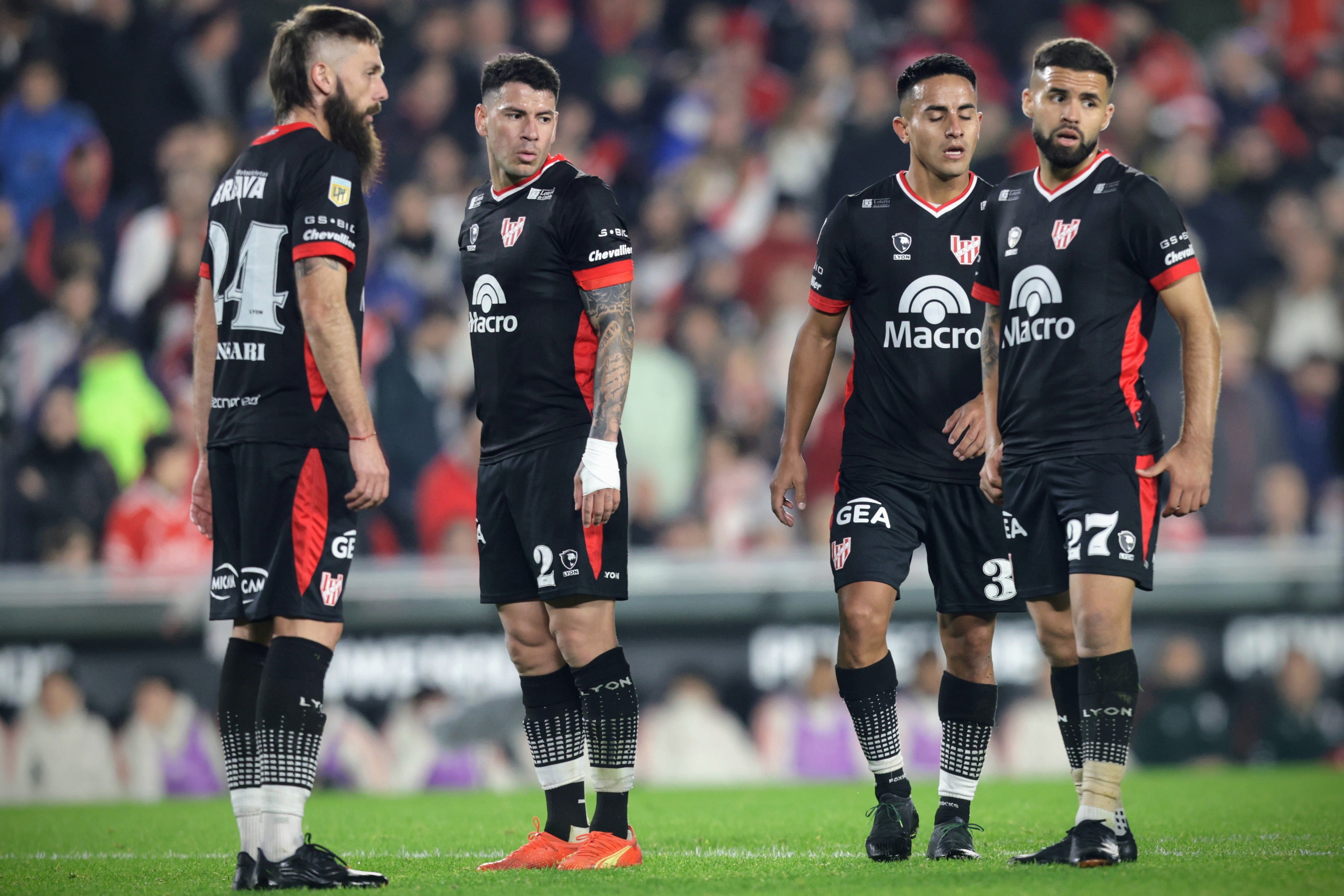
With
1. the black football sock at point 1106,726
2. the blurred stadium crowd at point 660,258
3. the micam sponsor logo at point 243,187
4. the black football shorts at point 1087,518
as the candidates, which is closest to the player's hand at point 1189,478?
the black football shorts at point 1087,518

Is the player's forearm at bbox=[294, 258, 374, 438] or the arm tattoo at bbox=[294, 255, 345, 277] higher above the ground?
the arm tattoo at bbox=[294, 255, 345, 277]

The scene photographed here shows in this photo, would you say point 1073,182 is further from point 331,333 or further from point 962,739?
point 331,333

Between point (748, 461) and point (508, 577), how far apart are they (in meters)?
6.15

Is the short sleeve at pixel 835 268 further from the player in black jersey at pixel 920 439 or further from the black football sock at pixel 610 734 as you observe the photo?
the black football sock at pixel 610 734

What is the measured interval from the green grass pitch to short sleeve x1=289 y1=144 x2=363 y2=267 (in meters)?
2.03

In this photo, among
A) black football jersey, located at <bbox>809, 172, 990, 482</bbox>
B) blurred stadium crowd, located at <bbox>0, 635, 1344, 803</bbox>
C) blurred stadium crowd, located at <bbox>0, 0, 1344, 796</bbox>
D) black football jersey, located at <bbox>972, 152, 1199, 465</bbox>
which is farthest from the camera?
blurred stadium crowd, located at <bbox>0, 0, 1344, 796</bbox>

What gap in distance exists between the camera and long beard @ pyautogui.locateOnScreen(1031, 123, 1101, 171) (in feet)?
16.9

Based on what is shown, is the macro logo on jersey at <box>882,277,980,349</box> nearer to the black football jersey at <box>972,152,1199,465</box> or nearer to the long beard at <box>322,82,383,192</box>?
the black football jersey at <box>972,152,1199,465</box>

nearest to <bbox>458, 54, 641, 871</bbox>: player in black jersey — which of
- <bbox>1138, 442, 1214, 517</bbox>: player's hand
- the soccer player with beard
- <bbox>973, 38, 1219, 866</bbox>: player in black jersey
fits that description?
the soccer player with beard

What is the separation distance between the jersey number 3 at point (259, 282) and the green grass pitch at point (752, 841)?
182cm

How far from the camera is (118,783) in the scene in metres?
9.65

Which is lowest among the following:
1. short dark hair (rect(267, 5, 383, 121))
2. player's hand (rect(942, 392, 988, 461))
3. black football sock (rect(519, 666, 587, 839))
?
black football sock (rect(519, 666, 587, 839))

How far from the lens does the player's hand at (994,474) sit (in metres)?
5.30

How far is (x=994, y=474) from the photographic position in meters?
5.33
